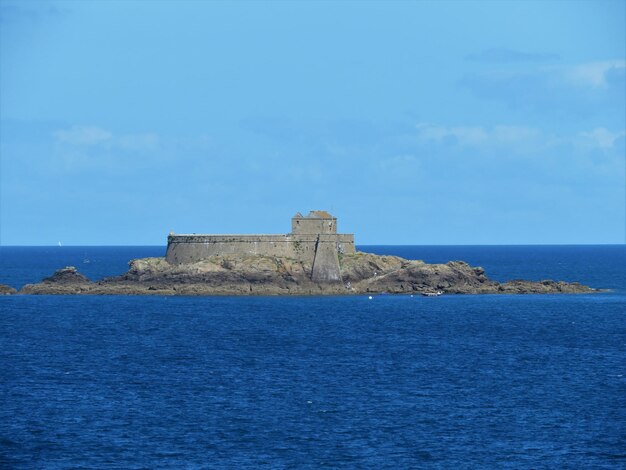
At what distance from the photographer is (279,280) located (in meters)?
103

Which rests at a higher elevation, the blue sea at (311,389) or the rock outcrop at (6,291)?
the rock outcrop at (6,291)

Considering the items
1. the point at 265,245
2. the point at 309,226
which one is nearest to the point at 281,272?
the point at 265,245

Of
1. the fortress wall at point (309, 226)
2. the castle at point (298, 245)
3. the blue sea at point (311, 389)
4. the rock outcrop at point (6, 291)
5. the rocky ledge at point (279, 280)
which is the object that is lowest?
the blue sea at point (311, 389)

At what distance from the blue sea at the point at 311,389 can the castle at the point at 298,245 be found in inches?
452

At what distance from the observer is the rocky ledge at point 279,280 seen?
103 metres

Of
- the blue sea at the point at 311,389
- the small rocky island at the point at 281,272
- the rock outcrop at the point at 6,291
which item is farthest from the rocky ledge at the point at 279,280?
the blue sea at the point at 311,389

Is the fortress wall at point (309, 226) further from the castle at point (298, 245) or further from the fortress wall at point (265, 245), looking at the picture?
the fortress wall at point (265, 245)

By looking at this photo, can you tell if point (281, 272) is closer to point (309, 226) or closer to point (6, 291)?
point (309, 226)

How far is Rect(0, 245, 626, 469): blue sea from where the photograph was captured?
133 ft

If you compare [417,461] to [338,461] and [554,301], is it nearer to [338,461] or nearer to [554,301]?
[338,461]

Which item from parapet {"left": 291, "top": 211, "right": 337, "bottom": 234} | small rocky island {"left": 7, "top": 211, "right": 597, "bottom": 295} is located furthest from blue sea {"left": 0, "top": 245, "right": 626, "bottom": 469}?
parapet {"left": 291, "top": 211, "right": 337, "bottom": 234}

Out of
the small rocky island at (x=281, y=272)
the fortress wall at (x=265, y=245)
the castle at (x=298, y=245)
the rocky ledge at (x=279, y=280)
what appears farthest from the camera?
the fortress wall at (x=265, y=245)

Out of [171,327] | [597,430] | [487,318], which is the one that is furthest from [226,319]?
[597,430]

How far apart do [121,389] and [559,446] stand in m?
20.4
